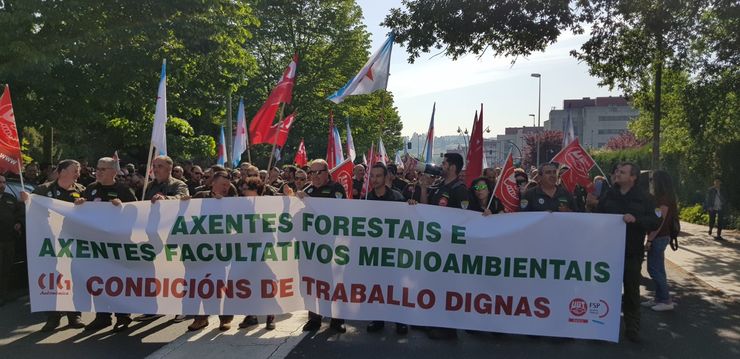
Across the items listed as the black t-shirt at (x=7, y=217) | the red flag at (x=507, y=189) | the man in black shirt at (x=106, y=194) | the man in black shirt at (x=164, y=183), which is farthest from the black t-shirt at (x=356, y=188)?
the black t-shirt at (x=7, y=217)

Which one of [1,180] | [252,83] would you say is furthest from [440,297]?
[252,83]

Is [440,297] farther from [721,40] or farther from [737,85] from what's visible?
[737,85]

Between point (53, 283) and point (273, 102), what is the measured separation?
11.4 ft

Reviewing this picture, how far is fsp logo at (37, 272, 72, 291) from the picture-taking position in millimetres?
5957

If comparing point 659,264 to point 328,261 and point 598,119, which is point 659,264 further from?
point 598,119

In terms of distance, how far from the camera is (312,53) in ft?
110

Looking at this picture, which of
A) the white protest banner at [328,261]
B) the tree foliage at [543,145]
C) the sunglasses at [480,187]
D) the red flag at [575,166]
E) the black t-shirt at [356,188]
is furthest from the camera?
the tree foliage at [543,145]

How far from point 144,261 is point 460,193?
3.20 metres

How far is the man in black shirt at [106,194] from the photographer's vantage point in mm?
6234

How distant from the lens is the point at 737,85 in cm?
1436

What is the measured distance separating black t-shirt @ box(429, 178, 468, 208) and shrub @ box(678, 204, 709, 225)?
17520mm

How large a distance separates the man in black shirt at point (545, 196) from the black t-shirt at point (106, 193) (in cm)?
411

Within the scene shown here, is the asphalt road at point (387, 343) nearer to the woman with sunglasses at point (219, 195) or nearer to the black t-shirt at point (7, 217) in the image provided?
the woman with sunglasses at point (219, 195)

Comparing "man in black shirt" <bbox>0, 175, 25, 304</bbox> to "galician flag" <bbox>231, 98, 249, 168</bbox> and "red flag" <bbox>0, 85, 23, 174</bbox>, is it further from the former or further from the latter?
"galician flag" <bbox>231, 98, 249, 168</bbox>
